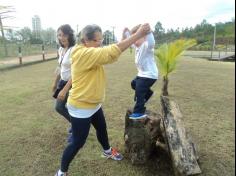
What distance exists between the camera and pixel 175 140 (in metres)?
3.55

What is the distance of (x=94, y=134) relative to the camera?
5.07 metres

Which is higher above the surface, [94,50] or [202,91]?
[94,50]

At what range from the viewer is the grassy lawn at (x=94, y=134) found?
3.86m

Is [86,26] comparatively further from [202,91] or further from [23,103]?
[202,91]

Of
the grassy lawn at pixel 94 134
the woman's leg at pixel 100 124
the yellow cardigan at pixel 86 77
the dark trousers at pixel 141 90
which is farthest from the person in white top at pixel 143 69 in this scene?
the yellow cardigan at pixel 86 77

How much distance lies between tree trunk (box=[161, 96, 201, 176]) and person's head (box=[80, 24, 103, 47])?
1.36 metres

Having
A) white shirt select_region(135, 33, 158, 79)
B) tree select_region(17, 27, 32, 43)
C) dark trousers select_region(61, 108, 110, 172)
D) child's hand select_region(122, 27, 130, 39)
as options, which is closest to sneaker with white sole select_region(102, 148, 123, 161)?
dark trousers select_region(61, 108, 110, 172)

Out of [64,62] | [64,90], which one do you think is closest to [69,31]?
[64,62]

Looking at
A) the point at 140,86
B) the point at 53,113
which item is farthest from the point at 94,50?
the point at 53,113

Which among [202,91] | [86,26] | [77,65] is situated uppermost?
[86,26]

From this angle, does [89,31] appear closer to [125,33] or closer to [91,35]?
[91,35]

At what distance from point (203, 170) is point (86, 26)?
2.20 meters

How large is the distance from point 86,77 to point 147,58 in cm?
112

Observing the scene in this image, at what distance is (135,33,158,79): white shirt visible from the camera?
151 inches
